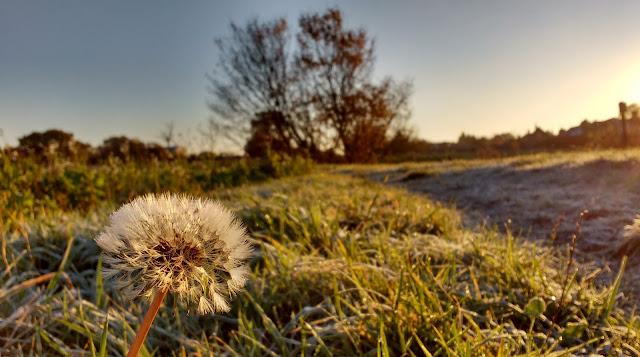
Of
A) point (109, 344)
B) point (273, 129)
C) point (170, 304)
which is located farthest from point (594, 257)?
point (273, 129)

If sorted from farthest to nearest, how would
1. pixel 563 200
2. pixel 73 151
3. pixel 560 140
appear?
pixel 560 140 → pixel 73 151 → pixel 563 200

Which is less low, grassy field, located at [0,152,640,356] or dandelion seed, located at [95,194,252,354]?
dandelion seed, located at [95,194,252,354]

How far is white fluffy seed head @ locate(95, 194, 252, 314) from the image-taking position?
611mm

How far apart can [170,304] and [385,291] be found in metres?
1.09

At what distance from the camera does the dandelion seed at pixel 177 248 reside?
611 millimetres

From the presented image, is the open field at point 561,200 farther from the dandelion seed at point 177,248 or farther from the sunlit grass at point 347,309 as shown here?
the dandelion seed at point 177,248

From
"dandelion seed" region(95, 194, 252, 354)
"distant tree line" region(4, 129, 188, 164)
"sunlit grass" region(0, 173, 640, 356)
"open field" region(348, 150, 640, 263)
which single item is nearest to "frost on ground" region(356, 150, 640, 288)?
"open field" region(348, 150, 640, 263)

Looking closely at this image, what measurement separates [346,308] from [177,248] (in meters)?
1.34

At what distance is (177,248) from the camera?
653mm

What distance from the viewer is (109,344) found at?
5.25 feet

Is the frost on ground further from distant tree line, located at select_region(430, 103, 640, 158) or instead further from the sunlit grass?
distant tree line, located at select_region(430, 103, 640, 158)

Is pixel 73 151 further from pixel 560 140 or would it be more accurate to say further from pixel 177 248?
pixel 560 140

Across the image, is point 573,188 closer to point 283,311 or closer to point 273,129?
point 283,311

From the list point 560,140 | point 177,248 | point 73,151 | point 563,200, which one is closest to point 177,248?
point 177,248
